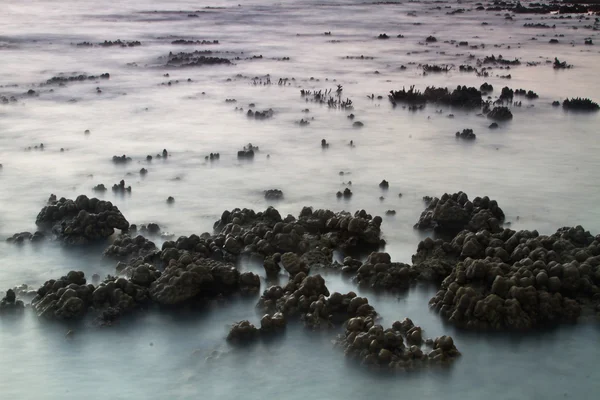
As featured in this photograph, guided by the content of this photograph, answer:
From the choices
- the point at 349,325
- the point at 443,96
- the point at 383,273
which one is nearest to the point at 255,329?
the point at 349,325

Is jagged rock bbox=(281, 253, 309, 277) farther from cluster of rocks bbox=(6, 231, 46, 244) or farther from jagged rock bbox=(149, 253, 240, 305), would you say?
cluster of rocks bbox=(6, 231, 46, 244)

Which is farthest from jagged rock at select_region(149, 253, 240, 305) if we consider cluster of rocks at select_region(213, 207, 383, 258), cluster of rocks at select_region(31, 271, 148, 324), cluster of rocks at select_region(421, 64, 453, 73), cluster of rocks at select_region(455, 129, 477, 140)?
cluster of rocks at select_region(421, 64, 453, 73)

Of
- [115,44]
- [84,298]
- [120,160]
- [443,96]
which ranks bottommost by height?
[84,298]

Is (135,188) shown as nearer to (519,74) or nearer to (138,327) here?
(138,327)

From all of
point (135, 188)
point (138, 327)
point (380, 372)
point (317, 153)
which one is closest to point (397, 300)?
point (380, 372)

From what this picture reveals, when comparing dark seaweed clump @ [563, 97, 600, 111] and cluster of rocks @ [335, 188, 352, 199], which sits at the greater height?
dark seaweed clump @ [563, 97, 600, 111]

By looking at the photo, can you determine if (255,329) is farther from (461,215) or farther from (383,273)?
(461,215)

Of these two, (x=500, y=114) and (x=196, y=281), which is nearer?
(x=196, y=281)
